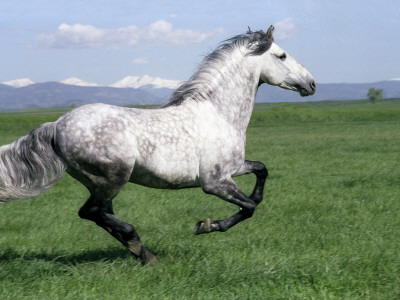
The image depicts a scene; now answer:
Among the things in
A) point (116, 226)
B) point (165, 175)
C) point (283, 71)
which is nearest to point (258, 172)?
point (283, 71)

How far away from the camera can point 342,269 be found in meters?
5.39

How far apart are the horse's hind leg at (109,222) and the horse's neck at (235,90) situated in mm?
1578

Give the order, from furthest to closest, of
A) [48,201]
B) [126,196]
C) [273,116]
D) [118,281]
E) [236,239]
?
[273,116], [126,196], [48,201], [236,239], [118,281]

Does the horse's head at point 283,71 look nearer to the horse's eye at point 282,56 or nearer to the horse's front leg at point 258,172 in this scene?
the horse's eye at point 282,56

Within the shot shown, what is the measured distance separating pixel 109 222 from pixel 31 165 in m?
0.96

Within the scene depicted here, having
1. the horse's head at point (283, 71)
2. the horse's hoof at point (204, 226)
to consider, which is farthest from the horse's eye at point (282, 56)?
the horse's hoof at point (204, 226)

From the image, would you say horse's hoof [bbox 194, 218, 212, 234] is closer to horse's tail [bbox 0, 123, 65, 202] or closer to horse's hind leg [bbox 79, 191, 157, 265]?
horse's hind leg [bbox 79, 191, 157, 265]

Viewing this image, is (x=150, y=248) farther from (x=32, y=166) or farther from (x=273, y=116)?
(x=273, y=116)

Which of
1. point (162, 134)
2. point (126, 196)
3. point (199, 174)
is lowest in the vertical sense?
point (126, 196)

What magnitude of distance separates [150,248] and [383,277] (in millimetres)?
2709

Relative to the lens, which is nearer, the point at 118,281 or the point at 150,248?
the point at 118,281

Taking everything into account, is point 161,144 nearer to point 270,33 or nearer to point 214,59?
point 214,59

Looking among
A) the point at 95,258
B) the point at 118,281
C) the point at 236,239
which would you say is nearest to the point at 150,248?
the point at 95,258

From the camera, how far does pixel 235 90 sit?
19.9 feet
